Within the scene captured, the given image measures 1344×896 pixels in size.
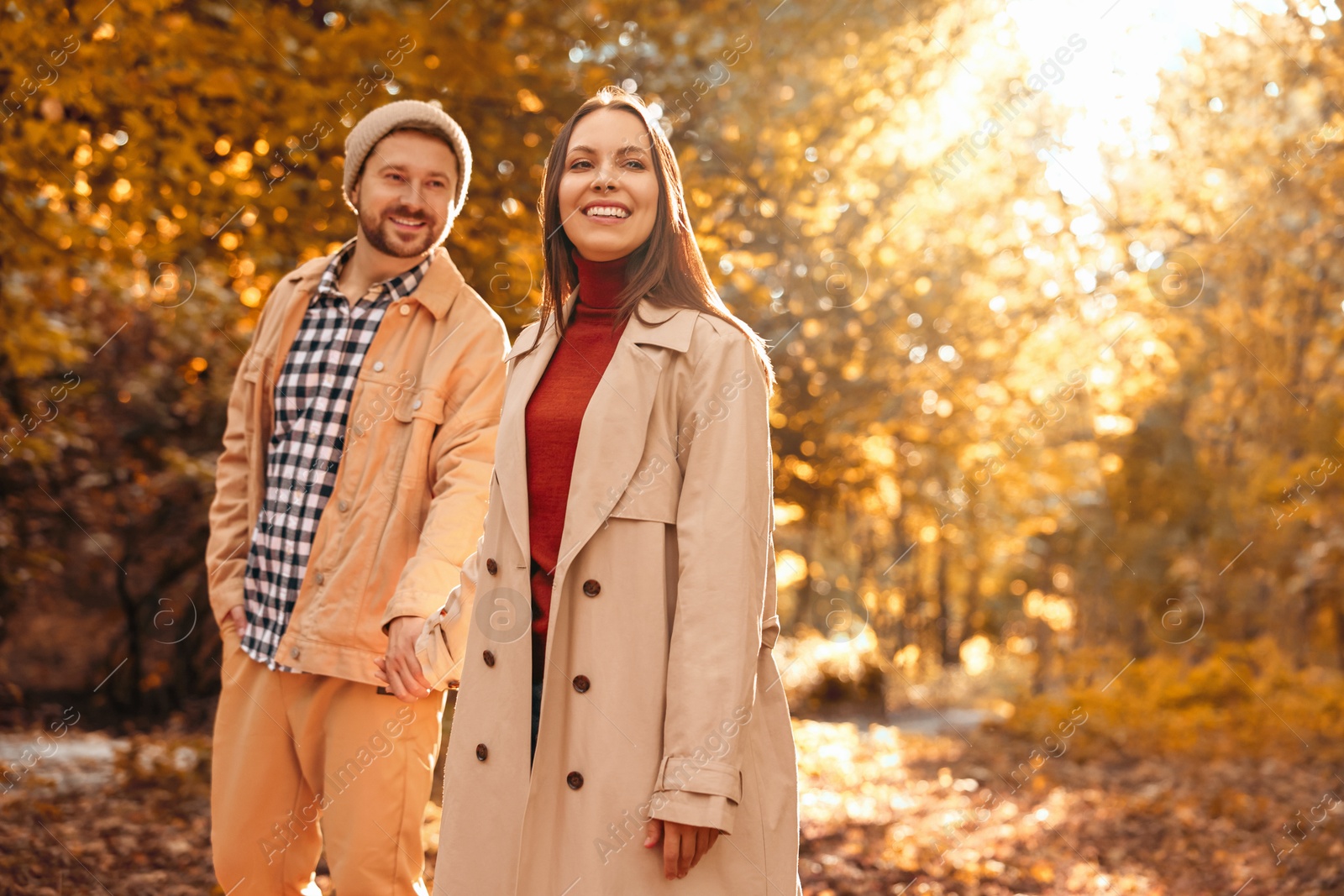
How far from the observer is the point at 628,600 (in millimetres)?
1933

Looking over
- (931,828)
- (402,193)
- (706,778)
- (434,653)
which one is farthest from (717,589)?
(931,828)

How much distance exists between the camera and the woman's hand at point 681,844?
70.1 inches

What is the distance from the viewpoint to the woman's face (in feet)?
6.95

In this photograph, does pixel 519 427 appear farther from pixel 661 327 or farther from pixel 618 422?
pixel 661 327

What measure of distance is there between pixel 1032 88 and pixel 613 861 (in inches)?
315

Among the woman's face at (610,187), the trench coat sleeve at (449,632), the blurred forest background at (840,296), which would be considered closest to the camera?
the woman's face at (610,187)

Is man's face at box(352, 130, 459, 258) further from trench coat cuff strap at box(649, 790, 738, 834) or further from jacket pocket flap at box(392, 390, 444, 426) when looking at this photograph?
trench coat cuff strap at box(649, 790, 738, 834)

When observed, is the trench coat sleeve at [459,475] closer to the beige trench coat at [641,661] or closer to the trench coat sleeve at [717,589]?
the beige trench coat at [641,661]

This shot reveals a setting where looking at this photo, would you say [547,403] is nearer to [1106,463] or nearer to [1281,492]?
[1281,492]

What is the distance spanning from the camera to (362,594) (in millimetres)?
2611

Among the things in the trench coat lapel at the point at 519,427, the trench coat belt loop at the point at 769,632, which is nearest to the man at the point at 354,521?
the trench coat lapel at the point at 519,427

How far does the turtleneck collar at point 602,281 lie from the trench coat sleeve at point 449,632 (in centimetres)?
60

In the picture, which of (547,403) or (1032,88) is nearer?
(547,403)

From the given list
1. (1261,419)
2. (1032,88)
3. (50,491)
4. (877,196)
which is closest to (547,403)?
(877,196)
